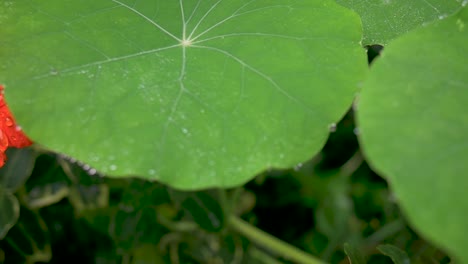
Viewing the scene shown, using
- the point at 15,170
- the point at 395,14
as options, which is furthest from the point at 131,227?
the point at 395,14

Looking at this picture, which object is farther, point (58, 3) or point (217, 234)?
point (217, 234)

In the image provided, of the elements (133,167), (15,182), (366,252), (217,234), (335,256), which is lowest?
(335,256)

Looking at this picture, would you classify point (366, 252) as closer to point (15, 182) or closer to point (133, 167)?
point (15, 182)

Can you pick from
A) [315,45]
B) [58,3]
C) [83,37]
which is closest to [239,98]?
[315,45]

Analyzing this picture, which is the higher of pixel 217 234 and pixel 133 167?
pixel 133 167

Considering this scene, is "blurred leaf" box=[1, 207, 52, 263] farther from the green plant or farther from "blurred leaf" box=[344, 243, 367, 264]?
"blurred leaf" box=[344, 243, 367, 264]

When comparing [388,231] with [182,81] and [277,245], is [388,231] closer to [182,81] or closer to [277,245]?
[277,245]

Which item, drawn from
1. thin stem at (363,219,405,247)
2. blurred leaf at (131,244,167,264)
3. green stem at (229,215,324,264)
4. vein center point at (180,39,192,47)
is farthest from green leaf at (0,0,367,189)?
thin stem at (363,219,405,247)
